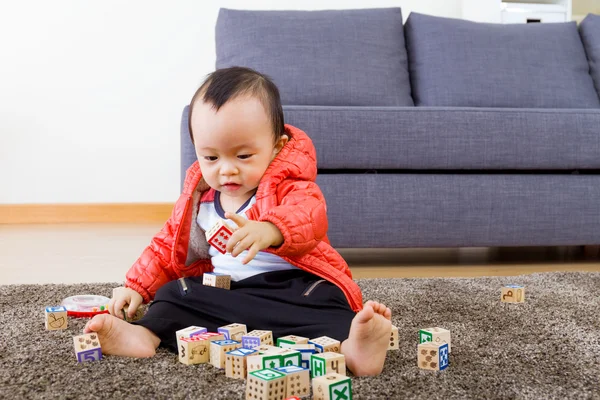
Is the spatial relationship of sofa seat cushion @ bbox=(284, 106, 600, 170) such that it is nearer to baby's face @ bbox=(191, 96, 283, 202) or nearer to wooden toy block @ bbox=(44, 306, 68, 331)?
baby's face @ bbox=(191, 96, 283, 202)

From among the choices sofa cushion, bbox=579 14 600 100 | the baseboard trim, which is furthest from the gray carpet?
the baseboard trim

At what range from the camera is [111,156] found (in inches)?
A: 135

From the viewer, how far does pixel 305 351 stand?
828 millimetres

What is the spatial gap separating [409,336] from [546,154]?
1.13 meters

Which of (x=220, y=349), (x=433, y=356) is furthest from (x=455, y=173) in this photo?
(x=220, y=349)

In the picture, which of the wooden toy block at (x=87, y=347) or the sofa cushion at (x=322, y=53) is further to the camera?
the sofa cushion at (x=322, y=53)

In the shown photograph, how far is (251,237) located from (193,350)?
177mm

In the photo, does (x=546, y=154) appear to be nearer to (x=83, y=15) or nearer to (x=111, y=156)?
(x=111, y=156)

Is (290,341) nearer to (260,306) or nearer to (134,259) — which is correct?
(260,306)

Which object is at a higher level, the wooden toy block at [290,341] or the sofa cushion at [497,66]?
the sofa cushion at [497,66]

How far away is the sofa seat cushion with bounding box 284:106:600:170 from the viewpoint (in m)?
1.88

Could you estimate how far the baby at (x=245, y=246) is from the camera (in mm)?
946

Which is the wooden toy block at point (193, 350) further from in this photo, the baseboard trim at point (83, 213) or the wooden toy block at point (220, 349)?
the baseboard trim at point (83, 213)

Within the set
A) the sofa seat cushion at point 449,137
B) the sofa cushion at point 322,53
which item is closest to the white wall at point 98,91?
the sofa cushion at point 322,53
